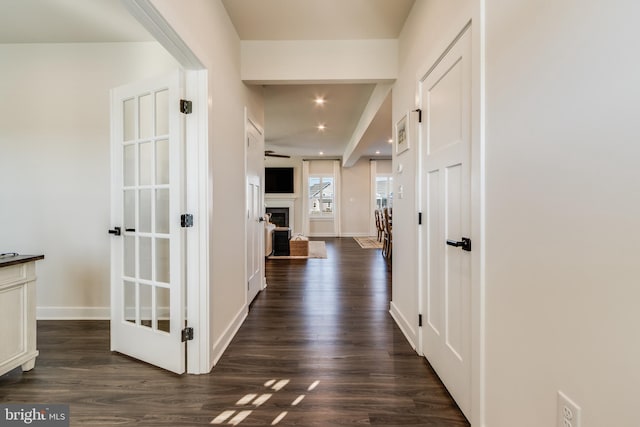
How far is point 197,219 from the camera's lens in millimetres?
1838

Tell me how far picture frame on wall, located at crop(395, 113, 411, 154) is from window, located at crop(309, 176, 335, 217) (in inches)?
273

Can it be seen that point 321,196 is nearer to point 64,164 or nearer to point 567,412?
point 64,164

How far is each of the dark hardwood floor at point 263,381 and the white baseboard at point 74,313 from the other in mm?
75

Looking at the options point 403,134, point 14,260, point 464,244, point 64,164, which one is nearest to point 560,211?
point 464,244

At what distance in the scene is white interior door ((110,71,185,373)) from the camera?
71.7 inches

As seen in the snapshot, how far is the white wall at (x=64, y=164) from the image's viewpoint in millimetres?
2676

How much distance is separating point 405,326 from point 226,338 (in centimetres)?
146

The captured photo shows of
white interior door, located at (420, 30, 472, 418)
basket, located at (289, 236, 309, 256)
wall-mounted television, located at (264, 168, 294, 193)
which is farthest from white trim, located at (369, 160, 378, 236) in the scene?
white interior door, located at (420, 30, 472, 418)

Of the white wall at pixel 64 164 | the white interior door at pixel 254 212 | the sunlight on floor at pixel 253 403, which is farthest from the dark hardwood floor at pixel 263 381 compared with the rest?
the white interior door at pixel 254 212

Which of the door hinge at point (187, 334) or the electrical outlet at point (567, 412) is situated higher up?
the electrical outlet at point (567, 412)

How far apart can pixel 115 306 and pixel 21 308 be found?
49cm

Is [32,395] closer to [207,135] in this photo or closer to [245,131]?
[207,135]

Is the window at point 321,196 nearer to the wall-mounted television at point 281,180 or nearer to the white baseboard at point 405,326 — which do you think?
the wall-mounted television at point 281,180

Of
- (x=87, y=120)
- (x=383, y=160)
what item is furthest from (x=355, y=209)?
(x=87, y=120)
